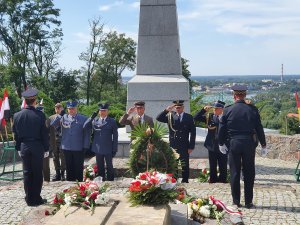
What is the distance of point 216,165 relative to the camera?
825cm

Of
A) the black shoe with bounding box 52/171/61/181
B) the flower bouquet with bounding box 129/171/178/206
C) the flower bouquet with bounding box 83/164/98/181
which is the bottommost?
the black shoe with bounding box 52/171/61/181

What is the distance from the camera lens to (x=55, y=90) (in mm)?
31172

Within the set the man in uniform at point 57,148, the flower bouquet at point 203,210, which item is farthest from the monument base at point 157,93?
the flower bouquet at point 203,210

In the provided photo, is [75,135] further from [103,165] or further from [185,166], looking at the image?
[185,166]

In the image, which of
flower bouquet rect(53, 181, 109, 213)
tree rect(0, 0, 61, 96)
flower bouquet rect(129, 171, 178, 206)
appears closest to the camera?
flower bouquet rect(129, 171, 178, 206)

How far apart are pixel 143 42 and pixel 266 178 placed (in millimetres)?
4477

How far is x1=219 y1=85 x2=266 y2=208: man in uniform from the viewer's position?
250 inches

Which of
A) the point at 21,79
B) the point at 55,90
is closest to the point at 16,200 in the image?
the point at 55,90

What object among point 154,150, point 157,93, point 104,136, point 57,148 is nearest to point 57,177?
point 57,148

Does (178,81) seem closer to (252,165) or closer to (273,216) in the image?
(252,165)

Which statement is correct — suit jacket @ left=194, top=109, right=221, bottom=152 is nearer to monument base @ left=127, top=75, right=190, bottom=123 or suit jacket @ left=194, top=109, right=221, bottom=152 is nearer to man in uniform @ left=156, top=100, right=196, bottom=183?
man in uniform @ left=156, top=100, right=196, bottom=183

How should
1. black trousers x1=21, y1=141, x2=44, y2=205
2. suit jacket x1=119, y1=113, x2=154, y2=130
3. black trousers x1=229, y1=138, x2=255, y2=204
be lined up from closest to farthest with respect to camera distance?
black trousers x1=229, y1=138, x2=255, y2=204 < black trousers x1=21, y1=141, x2=44, y2=205 < suit jacket x1=119, y1=113, x2=154, y2=130

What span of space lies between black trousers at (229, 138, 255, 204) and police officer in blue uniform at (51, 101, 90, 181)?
113 inches

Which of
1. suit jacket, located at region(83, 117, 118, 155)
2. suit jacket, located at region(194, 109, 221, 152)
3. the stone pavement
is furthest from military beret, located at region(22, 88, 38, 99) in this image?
suit jacket, located at region(194, 109, 221, 152)
